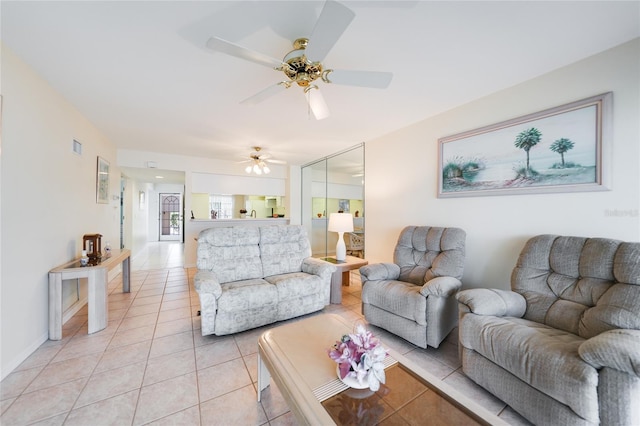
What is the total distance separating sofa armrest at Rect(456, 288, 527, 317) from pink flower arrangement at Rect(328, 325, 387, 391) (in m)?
0.96

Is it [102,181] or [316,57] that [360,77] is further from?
[102,181]

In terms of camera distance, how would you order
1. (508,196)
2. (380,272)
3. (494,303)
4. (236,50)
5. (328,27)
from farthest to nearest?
(380,272) → (508,196) → (494,303) → (236,50) → (328,27)

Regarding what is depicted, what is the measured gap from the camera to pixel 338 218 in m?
3.48

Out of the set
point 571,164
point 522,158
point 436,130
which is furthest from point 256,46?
point 571,164

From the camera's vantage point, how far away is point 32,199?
6.78 feet

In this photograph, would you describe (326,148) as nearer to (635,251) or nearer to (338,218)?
(338,218)

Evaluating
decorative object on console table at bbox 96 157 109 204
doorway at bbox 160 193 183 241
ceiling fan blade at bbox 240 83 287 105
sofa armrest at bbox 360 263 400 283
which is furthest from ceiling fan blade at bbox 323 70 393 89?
doorway at bbox 160 193 183 241

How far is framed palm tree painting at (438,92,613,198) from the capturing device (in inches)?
73.0

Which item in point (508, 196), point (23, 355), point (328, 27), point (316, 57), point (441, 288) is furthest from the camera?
point (508, 196)

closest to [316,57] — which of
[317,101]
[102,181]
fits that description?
[317,101]

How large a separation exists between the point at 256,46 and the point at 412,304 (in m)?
2.42

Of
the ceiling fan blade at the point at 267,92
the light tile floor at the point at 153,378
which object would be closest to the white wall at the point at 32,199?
the light tile floor at the point at 153,378

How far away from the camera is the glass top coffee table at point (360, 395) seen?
100cm

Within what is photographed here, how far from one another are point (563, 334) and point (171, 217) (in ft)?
38.7
